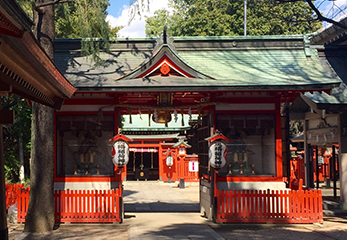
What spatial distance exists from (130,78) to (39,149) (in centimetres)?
337

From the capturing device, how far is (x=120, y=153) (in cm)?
1257

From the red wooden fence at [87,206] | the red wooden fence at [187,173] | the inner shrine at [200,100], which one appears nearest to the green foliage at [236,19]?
the red wooden fence at [187,173]

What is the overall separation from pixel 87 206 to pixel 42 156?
2.01 m

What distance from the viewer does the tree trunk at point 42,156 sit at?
38.1ft

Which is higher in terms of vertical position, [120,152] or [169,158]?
[120,152]

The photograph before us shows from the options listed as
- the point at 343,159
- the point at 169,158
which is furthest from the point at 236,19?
the point at 343,159

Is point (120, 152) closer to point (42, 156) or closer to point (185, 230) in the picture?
point (42, 156)

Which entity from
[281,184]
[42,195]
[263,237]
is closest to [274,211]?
[281,184]

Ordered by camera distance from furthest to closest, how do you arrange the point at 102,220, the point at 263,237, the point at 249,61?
the point at 249,61, the point at 102,220, the point at 263,237

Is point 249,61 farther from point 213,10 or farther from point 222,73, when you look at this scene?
point 213,10

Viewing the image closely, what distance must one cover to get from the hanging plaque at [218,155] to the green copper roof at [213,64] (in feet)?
5.72

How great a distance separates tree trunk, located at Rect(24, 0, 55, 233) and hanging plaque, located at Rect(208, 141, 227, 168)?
181 inches

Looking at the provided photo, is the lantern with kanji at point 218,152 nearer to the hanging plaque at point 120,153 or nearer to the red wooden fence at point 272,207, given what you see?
the red wooden fence at point 272,207

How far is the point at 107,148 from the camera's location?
1378cm
